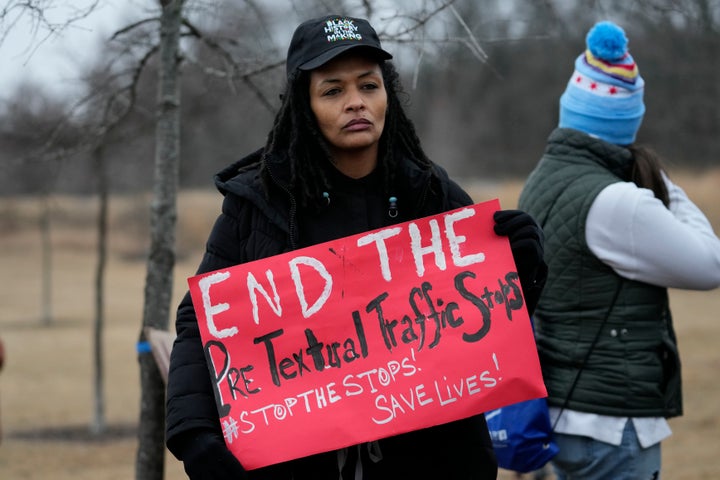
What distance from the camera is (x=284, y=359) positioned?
2693mm

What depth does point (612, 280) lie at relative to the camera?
3252mm

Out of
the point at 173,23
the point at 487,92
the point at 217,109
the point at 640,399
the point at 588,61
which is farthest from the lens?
the point at 487,92

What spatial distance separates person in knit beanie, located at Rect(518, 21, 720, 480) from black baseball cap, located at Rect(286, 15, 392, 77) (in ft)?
3.21

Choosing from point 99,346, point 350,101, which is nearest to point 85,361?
point 99,346

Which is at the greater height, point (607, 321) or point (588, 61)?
point (588, 61)

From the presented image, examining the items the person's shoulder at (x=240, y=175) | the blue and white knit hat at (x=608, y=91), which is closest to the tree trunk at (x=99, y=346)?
the blue and white knit hat at (x=608, y=91)

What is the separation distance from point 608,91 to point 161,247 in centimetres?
210

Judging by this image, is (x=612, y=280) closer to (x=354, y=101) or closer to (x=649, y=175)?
(x=649, y=175)

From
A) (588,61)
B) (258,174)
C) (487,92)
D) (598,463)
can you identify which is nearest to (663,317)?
(598,463)

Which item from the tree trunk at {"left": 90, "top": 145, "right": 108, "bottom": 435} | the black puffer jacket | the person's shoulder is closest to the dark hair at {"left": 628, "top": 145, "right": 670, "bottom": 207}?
the black puffer jacket

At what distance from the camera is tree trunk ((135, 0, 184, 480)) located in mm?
4434

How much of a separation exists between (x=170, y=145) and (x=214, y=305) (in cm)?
198

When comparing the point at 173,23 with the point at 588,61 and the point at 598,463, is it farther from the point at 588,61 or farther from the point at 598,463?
the point at 598,463

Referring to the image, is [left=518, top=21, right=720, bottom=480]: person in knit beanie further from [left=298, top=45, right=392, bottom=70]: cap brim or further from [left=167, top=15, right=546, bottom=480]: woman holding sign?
[left=298, top=45, right=392, bottom=70]: cap brim
